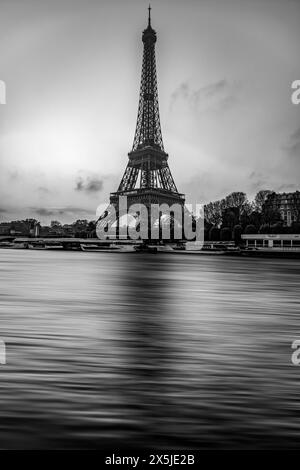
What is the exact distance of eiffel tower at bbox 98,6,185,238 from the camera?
3878 inches

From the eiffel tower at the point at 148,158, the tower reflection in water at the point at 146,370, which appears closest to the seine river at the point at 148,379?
the tower reflection in water at the point at 146,370

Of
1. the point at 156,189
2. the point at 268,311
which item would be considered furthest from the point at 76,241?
the point at 268,311

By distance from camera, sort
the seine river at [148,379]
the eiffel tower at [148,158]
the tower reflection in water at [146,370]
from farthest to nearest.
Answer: the eiffel tower at [148,158], the tower reflection in water at [146,370], the seine river at [148,379]

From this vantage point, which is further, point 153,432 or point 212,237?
point 212,237

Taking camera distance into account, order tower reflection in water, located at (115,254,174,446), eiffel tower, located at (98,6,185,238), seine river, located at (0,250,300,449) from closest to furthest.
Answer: seine river, located at (0,250,300,449) → tower reflection in water, located at (115,254,174,446) → eiffel tower, located at (98,6,185,238)

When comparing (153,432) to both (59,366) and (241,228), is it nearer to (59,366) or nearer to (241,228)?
(59,366)

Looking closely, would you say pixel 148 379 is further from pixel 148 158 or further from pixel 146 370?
pixel 148 158

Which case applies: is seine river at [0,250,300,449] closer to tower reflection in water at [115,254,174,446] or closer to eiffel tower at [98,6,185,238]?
tower reflection in water at [115,254,174,446]

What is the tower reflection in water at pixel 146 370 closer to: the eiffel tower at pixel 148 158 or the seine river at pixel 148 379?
the seine river at pixel 148 379

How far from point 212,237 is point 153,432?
101 metres

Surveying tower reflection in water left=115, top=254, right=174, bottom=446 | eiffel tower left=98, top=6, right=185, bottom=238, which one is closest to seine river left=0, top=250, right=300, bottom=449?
tower reflection in water left=115, top=254, right=174, bottom=446

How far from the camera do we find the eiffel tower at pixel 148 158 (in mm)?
98500

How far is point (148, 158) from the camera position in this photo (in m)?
102

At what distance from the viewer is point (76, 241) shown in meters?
102
